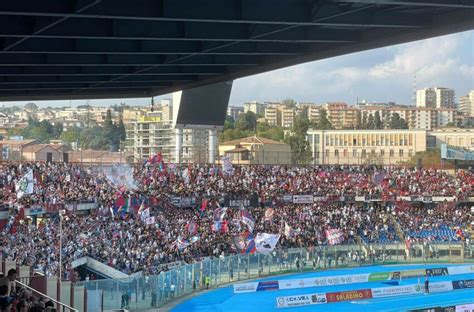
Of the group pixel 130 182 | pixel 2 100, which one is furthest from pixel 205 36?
pixel 130 182

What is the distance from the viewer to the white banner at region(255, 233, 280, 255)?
1565 inches

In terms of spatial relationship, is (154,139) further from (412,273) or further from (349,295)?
(349,295)

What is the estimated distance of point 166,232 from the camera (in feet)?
132

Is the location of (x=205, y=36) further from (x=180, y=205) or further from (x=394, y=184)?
(x=394, y=184)

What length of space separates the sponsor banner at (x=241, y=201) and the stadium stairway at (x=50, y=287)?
27805mm

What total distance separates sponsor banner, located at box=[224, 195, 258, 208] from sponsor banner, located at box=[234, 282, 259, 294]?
1421cm

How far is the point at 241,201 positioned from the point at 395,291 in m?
15.9

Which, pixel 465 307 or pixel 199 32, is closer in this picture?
pixel 199 32

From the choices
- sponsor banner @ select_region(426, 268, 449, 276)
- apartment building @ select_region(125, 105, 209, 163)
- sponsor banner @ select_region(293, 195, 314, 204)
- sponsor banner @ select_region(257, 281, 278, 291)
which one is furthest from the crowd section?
apartment building @ select_region(125, 105, 209, 163)

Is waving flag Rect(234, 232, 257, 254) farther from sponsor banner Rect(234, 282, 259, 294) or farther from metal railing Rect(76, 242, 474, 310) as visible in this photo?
sponsor banner Rect(234, 282, 259, 294)

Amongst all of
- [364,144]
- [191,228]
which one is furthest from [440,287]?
[364,144]

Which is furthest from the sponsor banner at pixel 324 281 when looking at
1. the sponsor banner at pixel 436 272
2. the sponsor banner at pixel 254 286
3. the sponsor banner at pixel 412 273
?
the sponsor banner at pixel 436 272

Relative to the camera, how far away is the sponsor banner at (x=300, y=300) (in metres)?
33.6

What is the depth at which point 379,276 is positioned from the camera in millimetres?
39656
